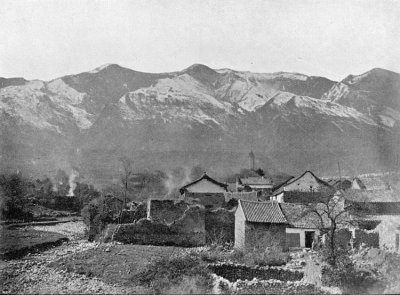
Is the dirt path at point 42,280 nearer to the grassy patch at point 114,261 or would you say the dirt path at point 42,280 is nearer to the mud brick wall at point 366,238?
the grassy patch at point 114,261

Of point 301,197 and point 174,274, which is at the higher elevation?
point 301,197

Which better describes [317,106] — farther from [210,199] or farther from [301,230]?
[301,230]

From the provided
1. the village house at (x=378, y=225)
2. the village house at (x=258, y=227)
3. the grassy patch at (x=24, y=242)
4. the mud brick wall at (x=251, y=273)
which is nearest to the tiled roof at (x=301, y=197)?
the village house at (x=378, y=225)

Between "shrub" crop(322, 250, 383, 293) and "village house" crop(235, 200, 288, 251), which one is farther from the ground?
"village house" crop(235, 200, 288, 251)

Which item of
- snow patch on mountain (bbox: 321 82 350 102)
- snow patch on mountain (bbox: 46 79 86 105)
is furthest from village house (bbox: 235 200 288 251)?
snow patch on mountain (bbox: 46 79 86 105)

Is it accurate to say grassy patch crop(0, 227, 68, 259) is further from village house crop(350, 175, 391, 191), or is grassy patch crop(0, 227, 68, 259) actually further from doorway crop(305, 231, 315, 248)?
village house crop(350, 175, 391, 191)

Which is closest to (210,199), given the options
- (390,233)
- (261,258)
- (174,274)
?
(261,258)
